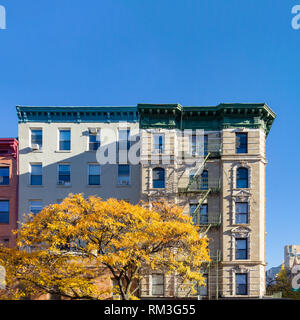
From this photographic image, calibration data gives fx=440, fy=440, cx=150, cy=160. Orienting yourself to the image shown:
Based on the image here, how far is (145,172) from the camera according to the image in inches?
1419

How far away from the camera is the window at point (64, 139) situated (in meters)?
38.0

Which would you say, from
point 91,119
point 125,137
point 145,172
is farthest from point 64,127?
point 145,172

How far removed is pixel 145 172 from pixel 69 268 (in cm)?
1110

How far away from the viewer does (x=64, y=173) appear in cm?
3759

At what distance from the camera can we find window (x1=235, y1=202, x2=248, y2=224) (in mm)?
35188

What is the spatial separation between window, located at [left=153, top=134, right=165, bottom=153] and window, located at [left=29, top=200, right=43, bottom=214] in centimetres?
1062

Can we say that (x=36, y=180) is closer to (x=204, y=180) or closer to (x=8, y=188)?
(x=8, y=188)

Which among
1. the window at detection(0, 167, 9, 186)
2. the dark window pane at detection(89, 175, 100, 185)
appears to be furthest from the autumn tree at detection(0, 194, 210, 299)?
the window at detection(0, 167, 9, 186)

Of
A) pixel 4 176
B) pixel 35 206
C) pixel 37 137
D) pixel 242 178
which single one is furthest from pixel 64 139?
pixel 242 178

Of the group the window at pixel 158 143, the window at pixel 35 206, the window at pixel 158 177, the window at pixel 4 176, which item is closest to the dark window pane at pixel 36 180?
the window at pixel 35 206

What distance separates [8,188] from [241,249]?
1996cm

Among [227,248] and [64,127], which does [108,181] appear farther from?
[227,248]

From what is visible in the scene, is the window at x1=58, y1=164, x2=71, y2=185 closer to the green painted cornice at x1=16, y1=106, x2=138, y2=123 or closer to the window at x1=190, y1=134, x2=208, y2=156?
the green painted cornice at x1=16, y1=106, x2=138, y2=123
